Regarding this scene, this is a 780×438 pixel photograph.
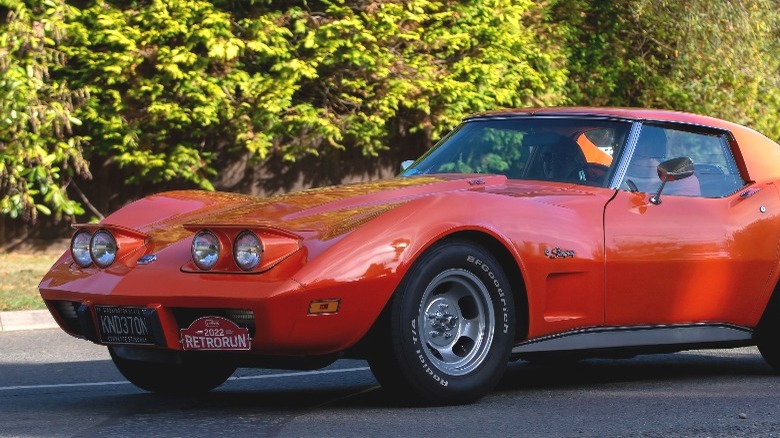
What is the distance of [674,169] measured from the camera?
258 inches

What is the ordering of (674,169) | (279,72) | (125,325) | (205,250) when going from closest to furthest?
(205,250) < (125,325) < (674,169) < (279,72)

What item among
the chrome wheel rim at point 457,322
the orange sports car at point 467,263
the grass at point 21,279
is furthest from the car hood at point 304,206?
the grass at point 21,279

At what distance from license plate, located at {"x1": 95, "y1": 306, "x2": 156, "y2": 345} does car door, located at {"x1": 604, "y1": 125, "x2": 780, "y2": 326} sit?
7.09 feet

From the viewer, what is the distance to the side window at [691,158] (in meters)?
6.77

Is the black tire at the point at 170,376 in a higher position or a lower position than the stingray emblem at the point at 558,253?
lower

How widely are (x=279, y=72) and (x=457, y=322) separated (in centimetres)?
1066

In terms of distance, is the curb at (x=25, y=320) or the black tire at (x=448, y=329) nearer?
the black tire at (x=448, y=329)

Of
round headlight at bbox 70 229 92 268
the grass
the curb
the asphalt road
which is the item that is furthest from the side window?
the grass

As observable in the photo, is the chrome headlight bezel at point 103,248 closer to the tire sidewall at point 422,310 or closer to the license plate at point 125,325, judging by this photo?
the license plate at point 125,325

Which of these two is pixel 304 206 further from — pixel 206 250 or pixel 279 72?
pixel 279 72

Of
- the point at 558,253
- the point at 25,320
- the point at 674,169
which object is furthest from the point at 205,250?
the point at 25,320

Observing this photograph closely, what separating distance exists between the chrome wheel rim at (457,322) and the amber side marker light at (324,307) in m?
0.45

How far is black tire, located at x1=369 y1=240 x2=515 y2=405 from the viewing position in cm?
552

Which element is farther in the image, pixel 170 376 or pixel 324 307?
pixel 170 376
